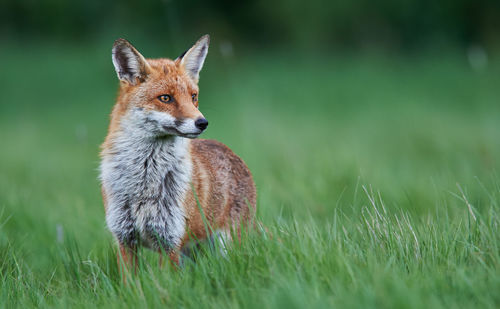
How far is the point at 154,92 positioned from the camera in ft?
13.0

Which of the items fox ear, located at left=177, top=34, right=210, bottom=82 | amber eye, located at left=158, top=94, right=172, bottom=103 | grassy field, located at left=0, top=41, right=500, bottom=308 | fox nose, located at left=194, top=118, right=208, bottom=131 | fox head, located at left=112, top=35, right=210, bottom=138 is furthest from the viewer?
fox ear, located at left=177, top=34, right=210, bottom=82

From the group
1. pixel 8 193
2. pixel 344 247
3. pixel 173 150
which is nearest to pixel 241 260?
pixel 344 247

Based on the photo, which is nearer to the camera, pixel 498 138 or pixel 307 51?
pixel 498 138

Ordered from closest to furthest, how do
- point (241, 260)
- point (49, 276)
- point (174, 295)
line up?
point (174, 295), point (241, 260), point (49, 276)

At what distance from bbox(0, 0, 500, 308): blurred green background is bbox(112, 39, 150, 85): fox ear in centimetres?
130

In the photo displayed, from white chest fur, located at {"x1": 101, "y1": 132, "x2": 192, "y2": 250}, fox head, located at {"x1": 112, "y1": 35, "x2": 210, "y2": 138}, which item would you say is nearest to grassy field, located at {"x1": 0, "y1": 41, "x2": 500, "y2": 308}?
white chest fur, located at {"x1": 101, "y1": 132, "x2": 192, "y2": 250}

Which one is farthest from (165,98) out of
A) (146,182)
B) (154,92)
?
(146,182)

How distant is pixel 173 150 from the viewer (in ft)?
13.5

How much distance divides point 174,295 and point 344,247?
123cm

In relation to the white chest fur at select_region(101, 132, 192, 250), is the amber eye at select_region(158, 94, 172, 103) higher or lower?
higher

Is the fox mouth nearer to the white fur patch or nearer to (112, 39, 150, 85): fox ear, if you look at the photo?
the white fur patch

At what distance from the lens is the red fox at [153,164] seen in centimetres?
390

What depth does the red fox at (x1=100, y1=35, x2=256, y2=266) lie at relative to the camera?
3896mm

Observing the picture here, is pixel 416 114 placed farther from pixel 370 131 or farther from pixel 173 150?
pixel 173 150
